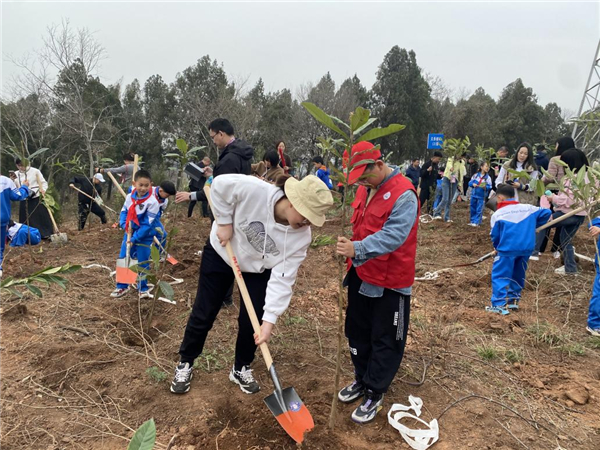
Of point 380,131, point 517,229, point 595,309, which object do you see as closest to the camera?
point 380,131

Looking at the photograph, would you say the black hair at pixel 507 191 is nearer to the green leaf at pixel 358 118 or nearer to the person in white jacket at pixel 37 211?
the green leaf at pixel 358 118

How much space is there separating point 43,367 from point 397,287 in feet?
8.25

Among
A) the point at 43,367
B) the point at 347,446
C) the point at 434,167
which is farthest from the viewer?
the point at 434,167

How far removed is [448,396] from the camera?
238cm

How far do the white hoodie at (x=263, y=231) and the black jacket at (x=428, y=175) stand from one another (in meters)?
8.08

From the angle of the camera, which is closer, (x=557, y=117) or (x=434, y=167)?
(x=434, y=167)

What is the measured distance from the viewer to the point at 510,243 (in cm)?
381

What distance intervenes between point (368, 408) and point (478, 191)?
23.3 ft

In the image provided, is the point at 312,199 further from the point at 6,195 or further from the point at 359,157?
the point at 6,195

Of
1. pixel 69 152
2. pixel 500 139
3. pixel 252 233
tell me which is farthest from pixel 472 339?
pixel 500 139

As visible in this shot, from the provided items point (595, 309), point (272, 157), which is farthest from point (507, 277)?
point (272, 157)

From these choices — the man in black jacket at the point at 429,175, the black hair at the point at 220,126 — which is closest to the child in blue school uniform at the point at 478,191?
the man in black jacket at the point at 429,175

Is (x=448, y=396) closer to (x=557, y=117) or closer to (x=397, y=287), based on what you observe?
(x=397, y=287)

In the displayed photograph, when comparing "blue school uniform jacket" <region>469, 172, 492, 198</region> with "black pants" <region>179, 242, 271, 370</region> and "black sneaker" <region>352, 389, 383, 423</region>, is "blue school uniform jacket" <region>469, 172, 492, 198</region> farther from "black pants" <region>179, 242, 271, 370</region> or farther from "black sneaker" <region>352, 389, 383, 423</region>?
"black pants" <region>179, 242, 271, 370</region>
